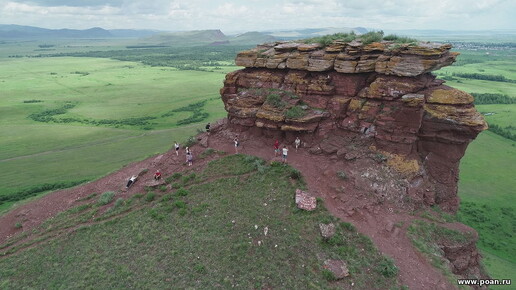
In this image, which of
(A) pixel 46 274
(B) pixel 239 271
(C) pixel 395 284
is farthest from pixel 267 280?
(A) pixel 46 274

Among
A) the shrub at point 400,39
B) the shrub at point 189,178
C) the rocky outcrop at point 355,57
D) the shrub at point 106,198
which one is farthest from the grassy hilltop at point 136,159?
the shrub at point 400,39

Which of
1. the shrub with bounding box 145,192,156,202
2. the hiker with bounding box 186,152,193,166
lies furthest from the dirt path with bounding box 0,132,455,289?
the shrub with bounding box 145,192,156,202

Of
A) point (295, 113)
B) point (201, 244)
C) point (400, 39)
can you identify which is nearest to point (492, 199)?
point (400, 39)

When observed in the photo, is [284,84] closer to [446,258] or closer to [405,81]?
[405,81]

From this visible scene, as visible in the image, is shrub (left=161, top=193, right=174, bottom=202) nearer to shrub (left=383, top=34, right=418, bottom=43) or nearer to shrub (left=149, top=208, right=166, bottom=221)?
shrub (left=149, top=208, right=166, bottom=221)

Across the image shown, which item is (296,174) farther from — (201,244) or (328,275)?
(201,244)

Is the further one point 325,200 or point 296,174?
point 296,174
